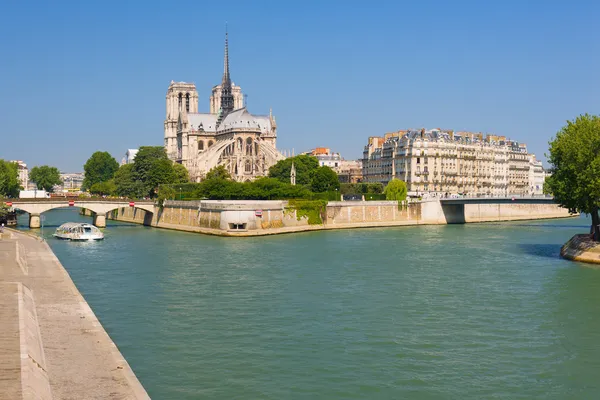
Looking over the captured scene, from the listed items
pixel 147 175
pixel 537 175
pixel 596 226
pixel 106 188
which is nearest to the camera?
pixel 596 226

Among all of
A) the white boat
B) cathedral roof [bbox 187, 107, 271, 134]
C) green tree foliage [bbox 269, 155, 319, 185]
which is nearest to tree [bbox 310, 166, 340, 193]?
green tree foliage [bbox 269, 155, 319, 185]

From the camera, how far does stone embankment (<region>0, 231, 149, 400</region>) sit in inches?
485

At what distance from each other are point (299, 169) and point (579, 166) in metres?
47.9

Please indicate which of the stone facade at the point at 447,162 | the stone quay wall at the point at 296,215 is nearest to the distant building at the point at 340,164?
the stone facade at the point at 447,162

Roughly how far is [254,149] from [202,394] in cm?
8518

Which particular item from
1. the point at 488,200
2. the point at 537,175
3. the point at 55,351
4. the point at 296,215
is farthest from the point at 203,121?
the point at 55,351

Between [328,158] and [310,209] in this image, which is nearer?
[310,209]

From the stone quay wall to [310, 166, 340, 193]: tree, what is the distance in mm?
11504

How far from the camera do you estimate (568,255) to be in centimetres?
3766

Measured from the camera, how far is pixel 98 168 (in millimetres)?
126000

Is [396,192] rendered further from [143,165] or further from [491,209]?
[143,165]

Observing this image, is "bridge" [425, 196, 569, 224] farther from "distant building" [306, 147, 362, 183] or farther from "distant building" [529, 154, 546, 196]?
"distant building" [529, 154, 546, 196]

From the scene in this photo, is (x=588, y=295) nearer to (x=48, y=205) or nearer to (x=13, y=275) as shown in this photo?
(x=13, y=275)

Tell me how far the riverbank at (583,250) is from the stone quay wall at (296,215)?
1304 cm
